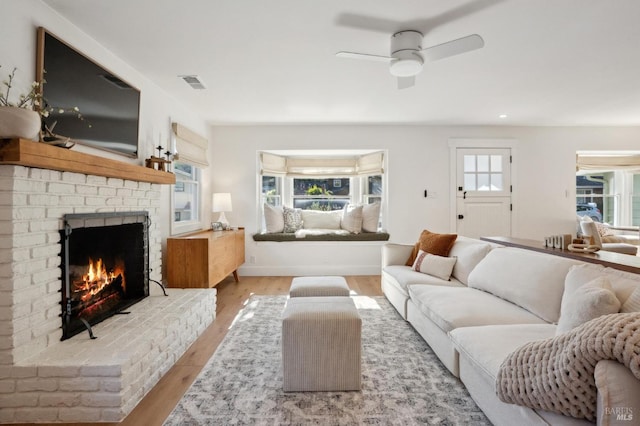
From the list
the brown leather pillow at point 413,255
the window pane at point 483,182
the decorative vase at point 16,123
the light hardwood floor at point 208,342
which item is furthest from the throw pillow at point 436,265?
the decorative vase at point 16,123

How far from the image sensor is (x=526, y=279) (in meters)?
2.14

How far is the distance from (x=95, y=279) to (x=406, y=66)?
2.78 m

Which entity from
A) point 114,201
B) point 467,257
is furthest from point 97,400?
point 467,257

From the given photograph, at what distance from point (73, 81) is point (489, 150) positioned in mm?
5293

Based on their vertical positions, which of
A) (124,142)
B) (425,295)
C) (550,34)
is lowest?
(425,295)

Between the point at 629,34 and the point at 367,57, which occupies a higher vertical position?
the point at 629,34

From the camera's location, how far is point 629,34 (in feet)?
7.97

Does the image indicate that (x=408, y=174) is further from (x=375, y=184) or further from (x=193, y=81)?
(x=193, y=81)

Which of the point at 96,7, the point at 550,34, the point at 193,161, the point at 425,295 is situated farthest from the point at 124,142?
the point at 550,34

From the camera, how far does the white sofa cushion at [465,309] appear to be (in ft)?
6.44

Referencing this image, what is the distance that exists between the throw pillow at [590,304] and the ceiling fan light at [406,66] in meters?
1.75

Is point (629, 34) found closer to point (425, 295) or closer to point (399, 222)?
point (425, 295)

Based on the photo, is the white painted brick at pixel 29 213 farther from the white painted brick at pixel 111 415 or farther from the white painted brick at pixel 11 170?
the white painted brick at pixel 111 415

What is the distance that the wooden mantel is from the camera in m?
1.58
